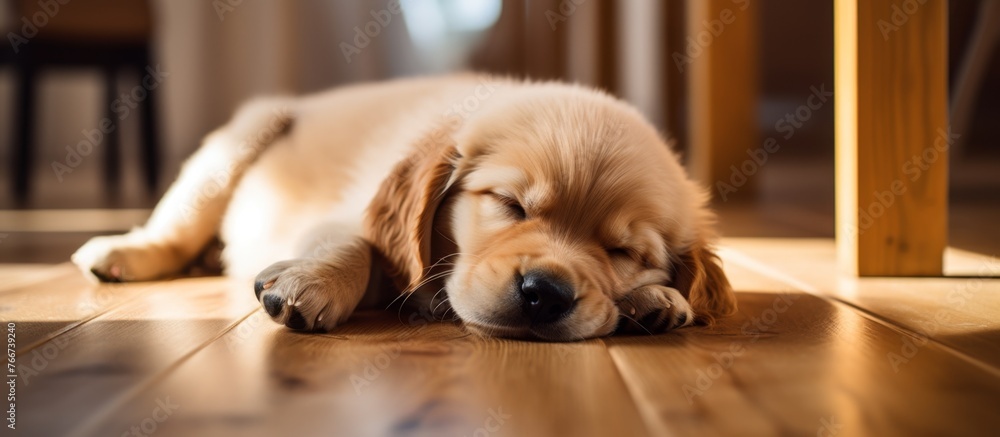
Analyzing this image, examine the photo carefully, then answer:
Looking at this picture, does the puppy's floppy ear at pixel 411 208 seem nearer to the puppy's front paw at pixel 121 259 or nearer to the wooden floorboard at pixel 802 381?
the wooden floorboard at pixel 802 381

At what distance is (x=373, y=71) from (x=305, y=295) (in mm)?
9067

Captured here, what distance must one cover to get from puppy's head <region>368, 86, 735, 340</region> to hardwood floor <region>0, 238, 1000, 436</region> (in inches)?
3.0

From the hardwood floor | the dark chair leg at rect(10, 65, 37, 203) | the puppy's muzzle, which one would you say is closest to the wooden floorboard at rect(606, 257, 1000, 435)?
the hardwood floor

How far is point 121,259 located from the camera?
2.39 metres

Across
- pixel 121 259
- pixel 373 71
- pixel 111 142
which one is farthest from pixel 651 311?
pixel 373 71

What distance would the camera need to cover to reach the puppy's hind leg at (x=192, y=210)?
2.41 meters

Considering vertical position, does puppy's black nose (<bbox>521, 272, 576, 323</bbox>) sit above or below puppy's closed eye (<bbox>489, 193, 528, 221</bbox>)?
below

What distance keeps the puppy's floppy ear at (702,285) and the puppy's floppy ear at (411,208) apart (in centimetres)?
55

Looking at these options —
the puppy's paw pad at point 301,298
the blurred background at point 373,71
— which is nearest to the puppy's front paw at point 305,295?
the puppy's paw pad at point 301,298

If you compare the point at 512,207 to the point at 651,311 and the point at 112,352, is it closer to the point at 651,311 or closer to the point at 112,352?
the point at 651,311

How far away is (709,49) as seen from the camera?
5.26 m

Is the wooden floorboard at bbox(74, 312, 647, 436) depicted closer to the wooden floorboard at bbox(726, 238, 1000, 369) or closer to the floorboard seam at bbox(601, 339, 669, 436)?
the floorboard seam at bbox(601, 339, 669, 436)

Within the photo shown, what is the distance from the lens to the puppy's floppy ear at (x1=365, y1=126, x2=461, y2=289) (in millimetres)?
1869

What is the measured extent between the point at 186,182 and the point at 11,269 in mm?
560
